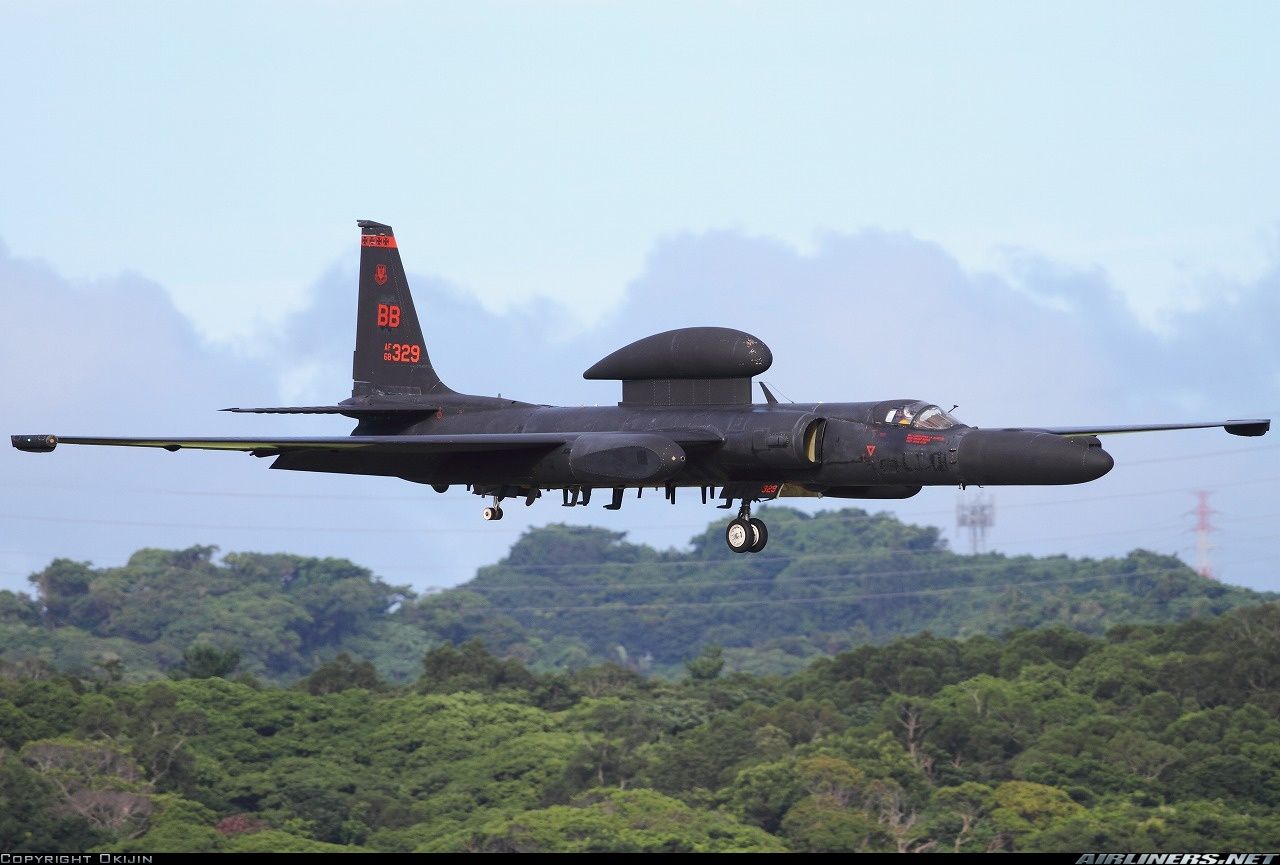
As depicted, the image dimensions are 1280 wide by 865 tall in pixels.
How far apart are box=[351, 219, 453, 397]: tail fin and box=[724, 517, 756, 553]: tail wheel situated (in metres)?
9.91

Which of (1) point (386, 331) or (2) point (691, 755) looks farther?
(2) point (691, 755)

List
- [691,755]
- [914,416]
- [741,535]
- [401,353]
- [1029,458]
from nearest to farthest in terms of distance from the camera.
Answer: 1. [1029,458]
2. [914,416]
3. [741,535]
4. [401,353]
5. [691,755]

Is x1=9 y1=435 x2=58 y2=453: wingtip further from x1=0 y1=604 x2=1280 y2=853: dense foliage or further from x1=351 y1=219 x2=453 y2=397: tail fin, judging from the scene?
x1=0 y1=604 x2=1280 y2=853: dense foliage

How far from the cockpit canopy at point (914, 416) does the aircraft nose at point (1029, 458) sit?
93cm

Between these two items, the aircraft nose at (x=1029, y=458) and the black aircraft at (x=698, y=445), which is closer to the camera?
the aircraft nose at (x=1029, y=458)

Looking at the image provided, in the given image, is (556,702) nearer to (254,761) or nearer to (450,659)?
(450,659)

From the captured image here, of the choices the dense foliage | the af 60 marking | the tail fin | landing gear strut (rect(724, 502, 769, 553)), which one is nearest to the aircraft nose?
landing gear strut (rect(724, 502, 769, 553))

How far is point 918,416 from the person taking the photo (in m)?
42.8

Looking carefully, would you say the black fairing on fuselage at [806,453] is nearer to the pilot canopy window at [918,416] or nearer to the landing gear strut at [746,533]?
the pilot canopy window at [918,416]

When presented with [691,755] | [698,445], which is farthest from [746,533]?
[691,755]

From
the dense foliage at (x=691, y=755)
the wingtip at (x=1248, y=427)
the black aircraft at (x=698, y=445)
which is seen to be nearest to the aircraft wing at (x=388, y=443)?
the black aircraft at (x=698, y=445)

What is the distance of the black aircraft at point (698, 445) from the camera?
42000 mm

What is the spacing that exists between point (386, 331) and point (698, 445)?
11737mm

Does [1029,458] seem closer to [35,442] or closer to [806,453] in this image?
[806,453]
